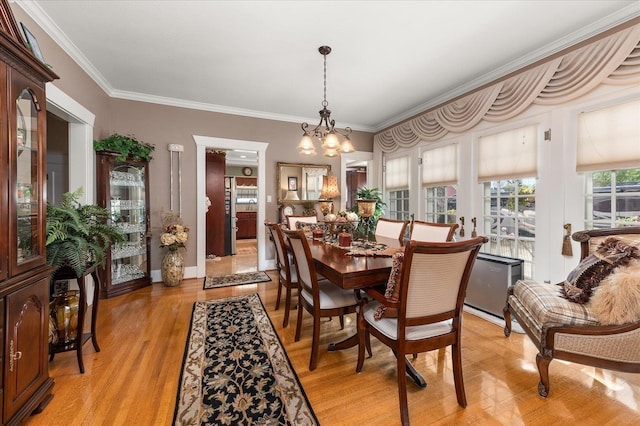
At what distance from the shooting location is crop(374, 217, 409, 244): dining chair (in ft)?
9.52

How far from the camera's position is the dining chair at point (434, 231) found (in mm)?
2357

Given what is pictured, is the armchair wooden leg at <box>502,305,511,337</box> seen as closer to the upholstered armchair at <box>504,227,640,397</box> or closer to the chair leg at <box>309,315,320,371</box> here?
the upholstered armchair at <box>504,227,640,397</box>

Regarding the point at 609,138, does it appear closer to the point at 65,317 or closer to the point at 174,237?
the point at 65,317

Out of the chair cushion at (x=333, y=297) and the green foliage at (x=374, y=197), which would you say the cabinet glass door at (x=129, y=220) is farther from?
the green foliage at (x=374, y=197)

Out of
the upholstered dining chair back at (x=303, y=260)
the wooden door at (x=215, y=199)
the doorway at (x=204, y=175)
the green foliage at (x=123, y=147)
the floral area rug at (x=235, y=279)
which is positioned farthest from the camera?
the wooden door at (x=215, y=199)

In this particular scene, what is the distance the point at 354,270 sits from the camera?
160 cm

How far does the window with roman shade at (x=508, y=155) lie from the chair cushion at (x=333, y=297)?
2.37m

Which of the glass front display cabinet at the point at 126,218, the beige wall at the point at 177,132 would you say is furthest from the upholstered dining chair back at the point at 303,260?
the beige wall at the point at 177,132

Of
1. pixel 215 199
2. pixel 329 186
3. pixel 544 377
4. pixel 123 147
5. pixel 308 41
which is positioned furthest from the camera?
pixel 215 199

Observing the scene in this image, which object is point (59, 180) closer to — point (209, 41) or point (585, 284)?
point (209, 41)

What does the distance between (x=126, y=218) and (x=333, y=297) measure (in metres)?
3.17

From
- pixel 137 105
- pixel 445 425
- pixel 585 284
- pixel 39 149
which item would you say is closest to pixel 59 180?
pixel 137 105

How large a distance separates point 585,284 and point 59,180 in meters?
5.30

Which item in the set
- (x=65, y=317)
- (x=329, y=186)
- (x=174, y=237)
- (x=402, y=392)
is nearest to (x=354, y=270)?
(x=402, y=392)
